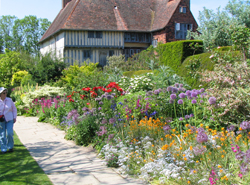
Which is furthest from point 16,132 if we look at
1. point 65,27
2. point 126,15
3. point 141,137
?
point 126,15

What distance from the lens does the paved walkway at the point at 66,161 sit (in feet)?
12.9

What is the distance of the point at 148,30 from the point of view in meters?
27.0

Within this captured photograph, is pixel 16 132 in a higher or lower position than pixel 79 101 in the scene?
lower

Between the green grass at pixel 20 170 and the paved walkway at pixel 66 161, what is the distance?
118 mm

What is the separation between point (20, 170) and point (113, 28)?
22619mm

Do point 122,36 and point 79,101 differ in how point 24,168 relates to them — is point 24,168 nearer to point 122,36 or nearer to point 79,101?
point 79,101

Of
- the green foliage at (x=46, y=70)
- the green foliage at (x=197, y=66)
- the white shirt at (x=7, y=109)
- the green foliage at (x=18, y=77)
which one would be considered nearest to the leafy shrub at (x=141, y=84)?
the green foliage at (x=197, y=66)

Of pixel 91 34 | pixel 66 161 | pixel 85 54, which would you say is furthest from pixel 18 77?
pixel 66 161

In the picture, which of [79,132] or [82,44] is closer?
[79,132]

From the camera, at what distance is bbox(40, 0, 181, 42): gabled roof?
25.0 metres

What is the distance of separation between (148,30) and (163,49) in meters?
14.2

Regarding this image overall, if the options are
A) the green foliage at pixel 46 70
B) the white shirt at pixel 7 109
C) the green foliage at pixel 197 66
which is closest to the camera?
the white shirt at pixel 7 109

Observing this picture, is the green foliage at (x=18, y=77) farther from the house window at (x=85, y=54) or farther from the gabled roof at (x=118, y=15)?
the house window at (x=85, y=54)

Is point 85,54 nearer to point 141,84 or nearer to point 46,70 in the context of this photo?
point 46,70
